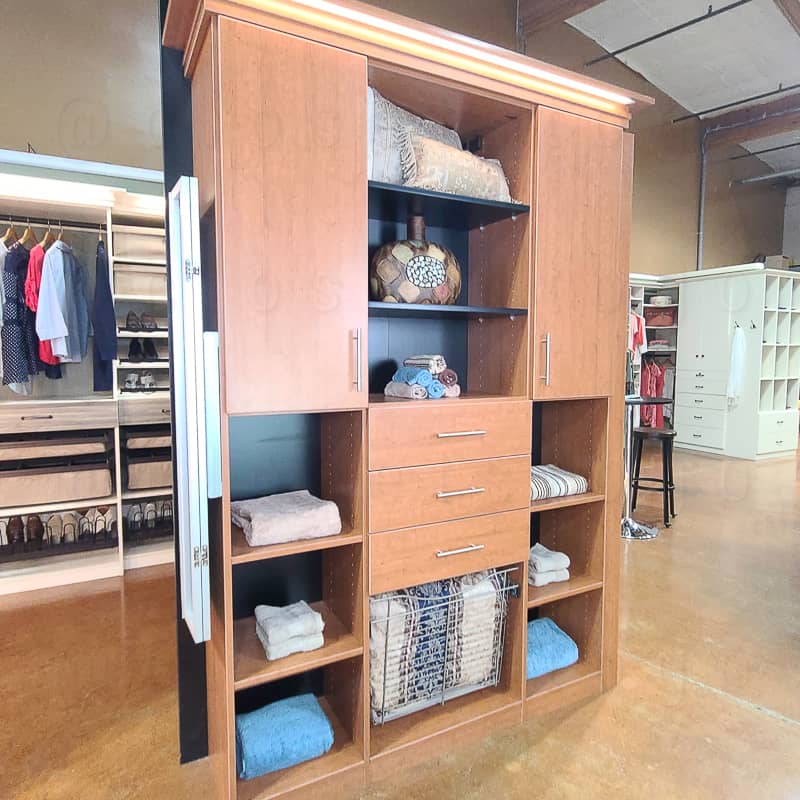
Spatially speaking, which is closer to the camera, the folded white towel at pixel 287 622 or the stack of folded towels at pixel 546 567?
the folded white towel at pixel 287 622

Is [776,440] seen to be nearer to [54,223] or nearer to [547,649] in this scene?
[547,649]

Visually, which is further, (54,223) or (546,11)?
(546,11)

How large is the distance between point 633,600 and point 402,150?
2.66 metres

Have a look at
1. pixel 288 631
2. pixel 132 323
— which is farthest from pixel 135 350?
pixel 288 631

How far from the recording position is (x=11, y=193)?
3191 mm

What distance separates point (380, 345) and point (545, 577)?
3.71 feet

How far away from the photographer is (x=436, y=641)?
200 centimetres

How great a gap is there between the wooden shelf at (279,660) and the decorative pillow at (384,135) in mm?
1480

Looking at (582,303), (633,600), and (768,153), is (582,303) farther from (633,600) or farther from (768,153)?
(768,153)

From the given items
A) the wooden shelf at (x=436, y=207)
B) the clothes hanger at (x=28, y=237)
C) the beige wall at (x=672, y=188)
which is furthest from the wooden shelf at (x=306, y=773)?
the beige wall at (x=672, y=188)

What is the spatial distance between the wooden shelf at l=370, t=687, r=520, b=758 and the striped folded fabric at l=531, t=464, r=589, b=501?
29.8 inches

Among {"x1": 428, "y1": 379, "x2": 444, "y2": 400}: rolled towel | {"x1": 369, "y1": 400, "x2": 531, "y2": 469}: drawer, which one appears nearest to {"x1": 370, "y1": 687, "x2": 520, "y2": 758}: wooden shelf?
{"x1": 369, "y1": 400, "x2": 531, "y2": 469}: drawer

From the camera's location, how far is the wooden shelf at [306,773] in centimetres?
169

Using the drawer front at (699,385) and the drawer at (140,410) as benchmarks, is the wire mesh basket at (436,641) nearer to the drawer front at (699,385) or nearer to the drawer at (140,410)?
the drawer at (140,410)
